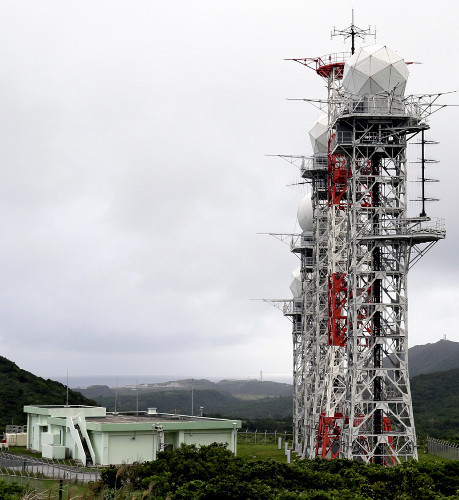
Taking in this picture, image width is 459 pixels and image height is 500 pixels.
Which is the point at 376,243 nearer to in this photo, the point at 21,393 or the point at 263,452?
the point at 263,452

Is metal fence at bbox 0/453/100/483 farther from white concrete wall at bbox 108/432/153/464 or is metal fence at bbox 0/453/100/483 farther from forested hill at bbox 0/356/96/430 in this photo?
forested hill at bbox 0/356/96/430

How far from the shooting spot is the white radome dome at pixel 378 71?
156ft

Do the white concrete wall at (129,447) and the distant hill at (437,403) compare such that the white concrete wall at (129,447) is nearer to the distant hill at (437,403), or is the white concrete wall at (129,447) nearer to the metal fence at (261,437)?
the metal fence at (261,437)

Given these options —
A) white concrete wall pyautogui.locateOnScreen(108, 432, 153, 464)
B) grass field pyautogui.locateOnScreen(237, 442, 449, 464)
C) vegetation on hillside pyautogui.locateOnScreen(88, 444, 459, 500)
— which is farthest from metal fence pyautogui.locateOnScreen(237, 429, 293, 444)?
vegetation on hillside pyautogui.locateOnScreen(88, 444, 459, 500)

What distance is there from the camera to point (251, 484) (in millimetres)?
32875

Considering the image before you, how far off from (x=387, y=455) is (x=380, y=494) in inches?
474

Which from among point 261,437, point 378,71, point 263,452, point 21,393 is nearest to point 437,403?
point 261,437

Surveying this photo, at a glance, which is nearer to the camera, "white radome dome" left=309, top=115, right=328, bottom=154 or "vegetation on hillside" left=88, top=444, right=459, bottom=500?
"vegetation on hillside" left=88, top=444, right=459, bottom=500

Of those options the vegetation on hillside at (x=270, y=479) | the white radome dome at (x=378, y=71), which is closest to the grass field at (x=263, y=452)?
the vegetation on hillside at (x=270, y=479)

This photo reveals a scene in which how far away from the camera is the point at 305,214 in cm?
7619

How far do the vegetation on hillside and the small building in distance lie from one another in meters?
14.3

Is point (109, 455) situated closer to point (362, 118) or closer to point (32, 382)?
point (362, 118)

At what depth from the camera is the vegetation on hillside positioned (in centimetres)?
3219

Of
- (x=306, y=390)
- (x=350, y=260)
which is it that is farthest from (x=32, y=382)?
(x=350, y=260)
